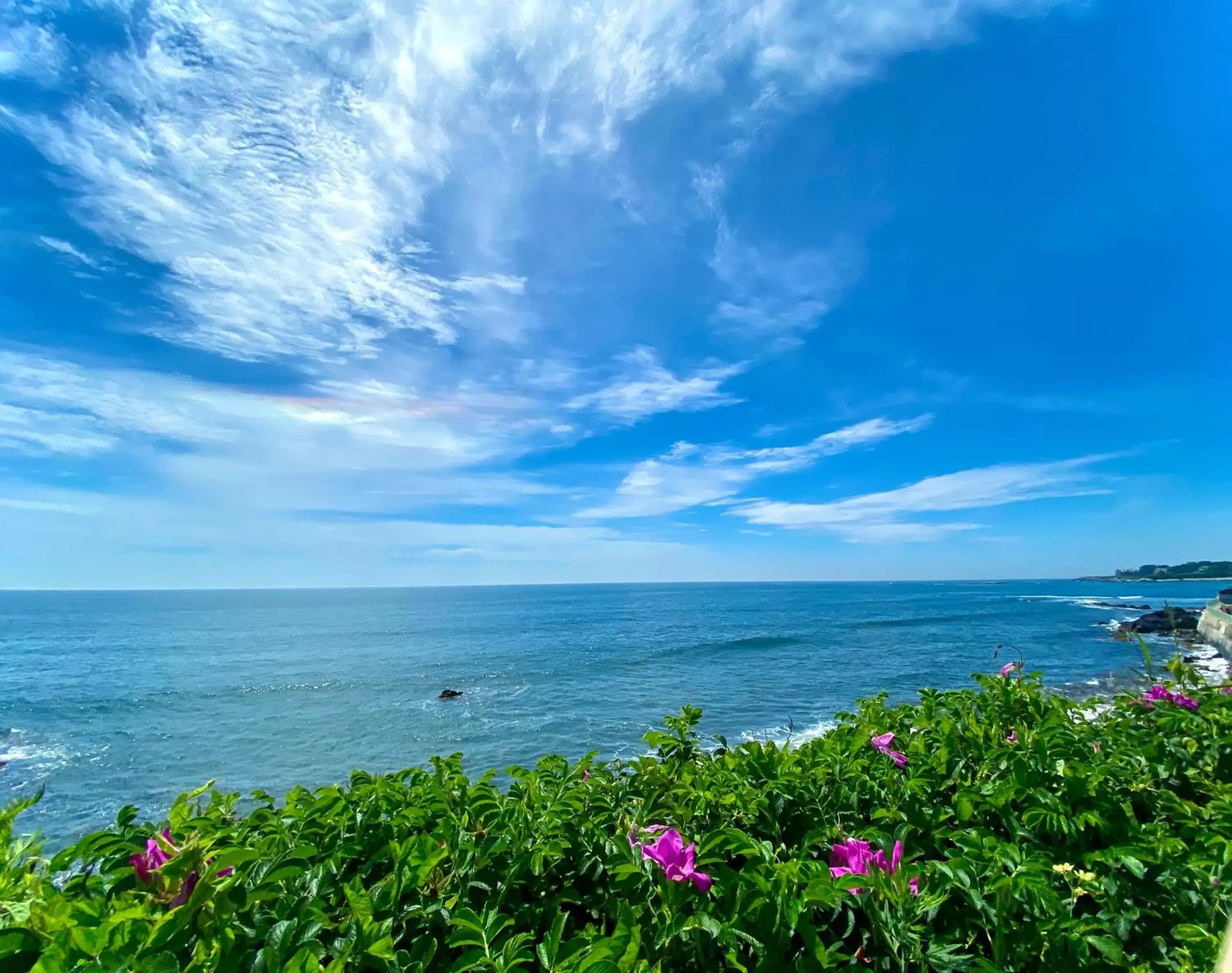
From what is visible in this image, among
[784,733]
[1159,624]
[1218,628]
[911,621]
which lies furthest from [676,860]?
[911,621]

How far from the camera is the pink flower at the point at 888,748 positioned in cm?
259

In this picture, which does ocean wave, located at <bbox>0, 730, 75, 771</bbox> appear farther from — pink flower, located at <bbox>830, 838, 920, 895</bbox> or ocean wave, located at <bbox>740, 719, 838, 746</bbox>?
pink flower, located at <bbox>830, 838, 920, 895</bbox>

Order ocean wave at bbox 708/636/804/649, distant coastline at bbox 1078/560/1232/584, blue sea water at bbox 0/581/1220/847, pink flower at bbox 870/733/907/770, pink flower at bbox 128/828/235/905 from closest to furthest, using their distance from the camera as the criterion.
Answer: pink flower at bbox 128/828/235/905 < pink flower at bbox 870/733/907/770 < blue sea water at bbox 0/581/1220/847 < ocean wave at bbox 708/636/804/649 < distant coastline at bbox 1078/560/1232/584

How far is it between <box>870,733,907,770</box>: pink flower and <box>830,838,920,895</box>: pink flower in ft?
2.62

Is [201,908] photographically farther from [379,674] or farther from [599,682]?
[379,674]

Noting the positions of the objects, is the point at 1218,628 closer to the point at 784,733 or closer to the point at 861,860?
the point at 784,733

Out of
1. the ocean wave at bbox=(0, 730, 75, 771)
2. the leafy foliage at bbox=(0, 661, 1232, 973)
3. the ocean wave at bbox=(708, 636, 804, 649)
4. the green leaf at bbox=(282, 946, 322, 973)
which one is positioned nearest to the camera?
the green leaf at bbox=(282, 946, 322, 973)

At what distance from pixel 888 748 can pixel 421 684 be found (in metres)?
36.7

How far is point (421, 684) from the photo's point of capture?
35.2 metres

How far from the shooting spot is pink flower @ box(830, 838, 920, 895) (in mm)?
1658

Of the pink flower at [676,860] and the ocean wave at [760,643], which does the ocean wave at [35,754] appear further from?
the ocean wave at [760,643]

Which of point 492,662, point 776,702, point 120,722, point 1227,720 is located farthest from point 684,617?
point 1227,720

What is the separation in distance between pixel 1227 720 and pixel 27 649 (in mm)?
82531

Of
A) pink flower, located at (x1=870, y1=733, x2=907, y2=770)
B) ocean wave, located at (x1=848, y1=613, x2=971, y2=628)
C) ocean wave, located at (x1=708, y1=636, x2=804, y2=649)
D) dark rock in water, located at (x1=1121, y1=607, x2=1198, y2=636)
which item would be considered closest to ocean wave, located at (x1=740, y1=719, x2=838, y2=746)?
pink flower, located at (x1=870, y1=733, x2=907, y2=770)
